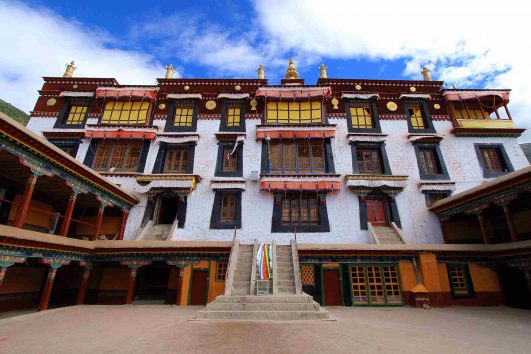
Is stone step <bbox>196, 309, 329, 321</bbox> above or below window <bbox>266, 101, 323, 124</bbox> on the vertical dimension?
below

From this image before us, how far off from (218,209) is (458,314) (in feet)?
41.2

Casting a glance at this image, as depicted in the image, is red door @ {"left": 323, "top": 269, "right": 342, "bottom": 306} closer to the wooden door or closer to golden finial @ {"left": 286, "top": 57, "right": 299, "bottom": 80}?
the wooden door

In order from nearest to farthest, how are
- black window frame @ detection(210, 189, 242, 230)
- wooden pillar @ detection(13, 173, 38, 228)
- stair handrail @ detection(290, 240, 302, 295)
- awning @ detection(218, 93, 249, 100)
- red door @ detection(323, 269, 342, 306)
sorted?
1. wooden pillar @ detection(13, 173, 38, 228)
2. stair handrail @ detection(290, 240, 302, 295)
3. red door @ detection(323, 269, 342, 306)
4. black window frame @ detection(210, 189, 242, 230)
5. awning @ detection(218, 93, 249, 100)

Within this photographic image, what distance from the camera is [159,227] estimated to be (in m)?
16.2

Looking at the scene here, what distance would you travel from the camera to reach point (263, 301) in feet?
29.3

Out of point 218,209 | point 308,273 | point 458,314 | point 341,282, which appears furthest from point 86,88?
point 458,314

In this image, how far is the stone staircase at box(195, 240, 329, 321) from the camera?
8227 millimetres

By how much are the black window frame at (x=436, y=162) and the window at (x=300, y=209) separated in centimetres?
752

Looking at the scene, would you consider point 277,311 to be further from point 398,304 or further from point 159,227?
point 159,227

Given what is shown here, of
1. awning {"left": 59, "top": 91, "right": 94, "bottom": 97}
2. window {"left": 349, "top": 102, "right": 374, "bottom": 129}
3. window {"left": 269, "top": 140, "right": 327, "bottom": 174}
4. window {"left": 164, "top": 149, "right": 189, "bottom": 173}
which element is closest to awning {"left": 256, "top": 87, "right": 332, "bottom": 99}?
window {"left": 349, "top": 102, "right": 374, "bottom": 129}

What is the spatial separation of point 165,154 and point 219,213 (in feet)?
19.3

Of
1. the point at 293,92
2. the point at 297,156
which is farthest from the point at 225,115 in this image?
the point at 297,156

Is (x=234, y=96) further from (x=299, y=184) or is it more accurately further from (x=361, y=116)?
(x=361, y=116)

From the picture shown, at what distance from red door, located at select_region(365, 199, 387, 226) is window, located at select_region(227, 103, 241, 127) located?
34.6 ft
